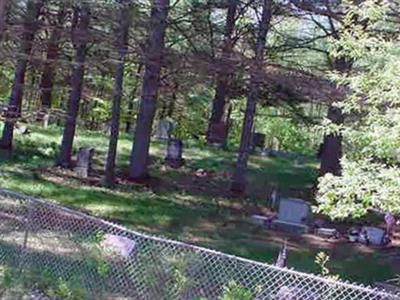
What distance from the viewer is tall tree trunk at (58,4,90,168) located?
16.3m

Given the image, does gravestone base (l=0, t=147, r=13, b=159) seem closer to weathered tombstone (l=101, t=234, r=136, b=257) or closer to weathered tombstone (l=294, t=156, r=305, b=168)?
weathered tombstone (l=294, t=156, r=305, b=168)

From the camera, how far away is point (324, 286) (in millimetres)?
6609

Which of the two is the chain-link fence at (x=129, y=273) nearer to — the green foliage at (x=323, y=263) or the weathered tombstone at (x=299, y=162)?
the green foliage at (x=323, y=263)

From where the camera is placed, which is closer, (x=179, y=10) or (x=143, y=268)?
(x=143, y=268)

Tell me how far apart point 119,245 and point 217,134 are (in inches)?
687

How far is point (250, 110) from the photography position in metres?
17.3

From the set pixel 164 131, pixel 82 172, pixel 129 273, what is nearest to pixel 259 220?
pixel 82 172

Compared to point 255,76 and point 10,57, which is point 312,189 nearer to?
point 255,76

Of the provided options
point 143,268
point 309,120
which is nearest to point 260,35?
point 309,120

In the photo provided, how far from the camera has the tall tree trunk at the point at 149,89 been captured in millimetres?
16203

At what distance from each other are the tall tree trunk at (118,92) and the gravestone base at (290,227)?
13.1ft

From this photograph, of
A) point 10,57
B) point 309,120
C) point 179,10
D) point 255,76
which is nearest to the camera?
point 10,57

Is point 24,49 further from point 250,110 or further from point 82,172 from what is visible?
point 250,110

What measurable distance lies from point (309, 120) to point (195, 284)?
13.1 m
